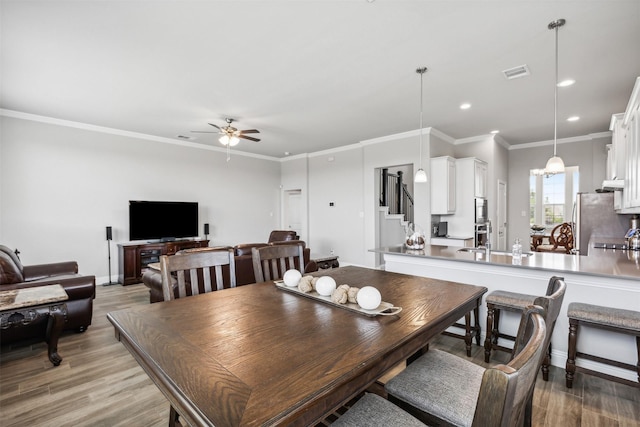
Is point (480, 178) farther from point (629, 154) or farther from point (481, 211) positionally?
point (629, 154)

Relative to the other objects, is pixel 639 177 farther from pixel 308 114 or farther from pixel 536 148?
pixel 536 148

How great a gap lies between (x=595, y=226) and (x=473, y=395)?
Result: 14.0ft

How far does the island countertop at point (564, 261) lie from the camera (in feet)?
7.23

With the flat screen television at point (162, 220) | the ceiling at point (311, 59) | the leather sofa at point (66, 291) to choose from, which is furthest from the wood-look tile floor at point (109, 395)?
the flat screen television at point (162, 220)

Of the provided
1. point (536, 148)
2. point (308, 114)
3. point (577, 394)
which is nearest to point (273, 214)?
point (308, 114)

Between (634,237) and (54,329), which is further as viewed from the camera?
(634,237)

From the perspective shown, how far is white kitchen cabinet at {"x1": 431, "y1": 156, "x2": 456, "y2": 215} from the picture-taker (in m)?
5.38

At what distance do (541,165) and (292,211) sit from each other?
19.5 feet

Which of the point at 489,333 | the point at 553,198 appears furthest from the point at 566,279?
the point at 553,198

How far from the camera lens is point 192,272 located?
1.90 m

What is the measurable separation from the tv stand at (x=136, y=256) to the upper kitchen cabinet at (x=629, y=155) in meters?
5.95

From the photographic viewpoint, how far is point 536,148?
6637 millimetres

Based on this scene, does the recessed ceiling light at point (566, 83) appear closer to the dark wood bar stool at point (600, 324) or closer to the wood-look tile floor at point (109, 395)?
the dark wood bar stool at point (600, 324)

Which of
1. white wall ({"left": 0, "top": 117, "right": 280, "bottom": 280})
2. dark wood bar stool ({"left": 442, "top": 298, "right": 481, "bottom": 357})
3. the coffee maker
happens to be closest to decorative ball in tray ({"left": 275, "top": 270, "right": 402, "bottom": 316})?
dark wood bar stool ({"left": 442, "top": 298, "right": 481, "bottom": 357})
